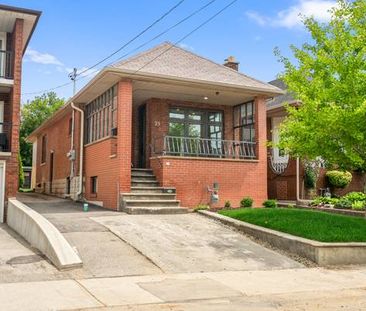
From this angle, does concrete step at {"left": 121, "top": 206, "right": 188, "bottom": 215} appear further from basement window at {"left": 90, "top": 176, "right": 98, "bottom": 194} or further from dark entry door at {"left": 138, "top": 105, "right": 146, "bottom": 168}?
dark entry door at {"left": 138, "top": 105, "right": 146, "bottom": 168}

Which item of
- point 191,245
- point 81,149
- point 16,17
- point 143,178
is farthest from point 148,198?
point 16,17

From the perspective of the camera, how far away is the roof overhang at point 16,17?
51.2 ft

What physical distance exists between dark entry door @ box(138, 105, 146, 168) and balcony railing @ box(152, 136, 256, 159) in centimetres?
81

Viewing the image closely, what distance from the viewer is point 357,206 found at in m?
16.4

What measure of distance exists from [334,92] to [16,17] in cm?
1055

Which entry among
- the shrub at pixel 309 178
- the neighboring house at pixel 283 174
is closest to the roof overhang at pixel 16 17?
the neighboring house at pixel 283 174

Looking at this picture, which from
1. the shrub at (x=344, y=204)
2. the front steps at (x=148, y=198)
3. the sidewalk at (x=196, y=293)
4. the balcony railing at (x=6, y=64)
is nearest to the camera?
the sidewalk at (x=196, y=293)

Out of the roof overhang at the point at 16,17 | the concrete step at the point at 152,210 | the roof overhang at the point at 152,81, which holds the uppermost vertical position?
the roof overhang at the point at 16,17

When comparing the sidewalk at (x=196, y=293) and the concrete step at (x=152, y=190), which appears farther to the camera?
the concrete step at (x=152, y=190)

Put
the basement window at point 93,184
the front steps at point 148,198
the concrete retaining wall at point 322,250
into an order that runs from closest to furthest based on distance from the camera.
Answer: the concrete retaining wall at point 322,250 → the front steps at point 148,198 → the basement window at point 93,184

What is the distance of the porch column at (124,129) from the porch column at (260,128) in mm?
5054

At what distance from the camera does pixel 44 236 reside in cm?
1007

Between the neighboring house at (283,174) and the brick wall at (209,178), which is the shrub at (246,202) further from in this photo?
the neighboring house at (283,174)

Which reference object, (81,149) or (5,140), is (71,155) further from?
(5,140)
